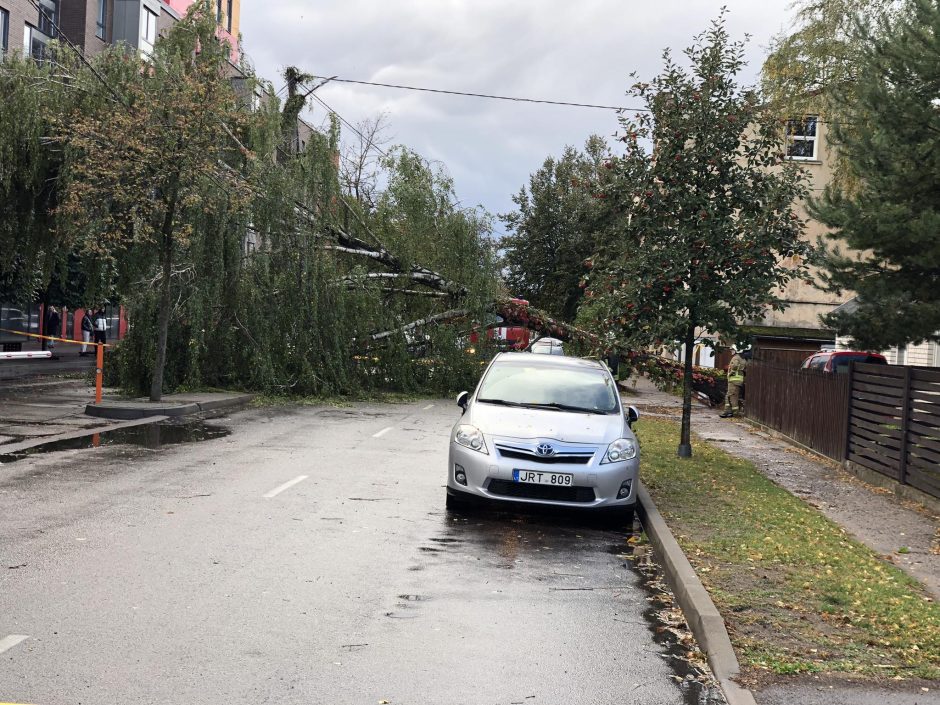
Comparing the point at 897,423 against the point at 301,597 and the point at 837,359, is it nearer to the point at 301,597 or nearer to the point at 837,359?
the point at 301,597

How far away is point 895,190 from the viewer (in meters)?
13.2

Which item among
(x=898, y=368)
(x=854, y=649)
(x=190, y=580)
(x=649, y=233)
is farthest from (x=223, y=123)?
(x=854, y=649)

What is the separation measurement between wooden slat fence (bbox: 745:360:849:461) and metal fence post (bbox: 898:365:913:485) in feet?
8.65

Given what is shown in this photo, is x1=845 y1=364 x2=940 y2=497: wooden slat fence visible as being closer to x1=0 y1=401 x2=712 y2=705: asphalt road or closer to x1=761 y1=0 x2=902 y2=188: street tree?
x1=0 y1=401 x2=712 y2=705: asphalt road

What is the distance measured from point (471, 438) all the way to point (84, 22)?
4269 centimetres

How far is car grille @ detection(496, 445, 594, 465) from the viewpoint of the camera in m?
9.90

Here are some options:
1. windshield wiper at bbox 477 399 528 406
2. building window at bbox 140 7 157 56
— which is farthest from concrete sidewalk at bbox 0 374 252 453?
building window at bbox 140 7 157 56

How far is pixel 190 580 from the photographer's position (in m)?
7.04

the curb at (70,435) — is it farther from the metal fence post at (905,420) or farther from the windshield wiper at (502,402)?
the metal fence post at (905,420)

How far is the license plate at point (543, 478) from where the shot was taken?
980 centimetres

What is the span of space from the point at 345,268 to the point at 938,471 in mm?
16670

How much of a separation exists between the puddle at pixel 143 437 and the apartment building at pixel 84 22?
93.1ft

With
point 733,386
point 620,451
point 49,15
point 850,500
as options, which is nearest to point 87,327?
point 49,15

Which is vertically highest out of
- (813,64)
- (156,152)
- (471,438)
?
(813,64)
